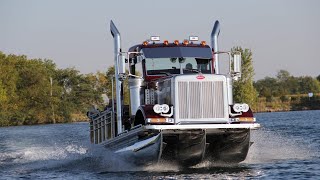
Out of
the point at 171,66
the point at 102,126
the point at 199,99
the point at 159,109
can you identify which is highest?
the point at 171,66

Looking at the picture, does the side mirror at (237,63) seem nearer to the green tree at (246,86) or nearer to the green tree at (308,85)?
the green tree at (246,86)

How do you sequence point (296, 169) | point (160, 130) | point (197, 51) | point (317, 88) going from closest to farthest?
1. point (160, 130)
2. point (296, 169)
3. point (197, 51)
4. point (317, 88)

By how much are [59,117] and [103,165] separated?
89872 millimetres

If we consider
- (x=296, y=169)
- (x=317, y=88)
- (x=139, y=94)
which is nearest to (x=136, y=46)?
(x=139, y=94)

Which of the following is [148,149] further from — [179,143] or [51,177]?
[51,177]

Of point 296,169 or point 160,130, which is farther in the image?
point 296,169

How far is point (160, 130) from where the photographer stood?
20953 millimetres

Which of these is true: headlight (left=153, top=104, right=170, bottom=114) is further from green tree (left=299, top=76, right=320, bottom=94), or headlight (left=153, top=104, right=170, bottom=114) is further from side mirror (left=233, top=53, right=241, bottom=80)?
green tree (left=299, top=76, right=320, bottom=94)

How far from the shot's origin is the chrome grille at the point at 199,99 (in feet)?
69.1

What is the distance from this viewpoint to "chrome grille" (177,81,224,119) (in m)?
21.0

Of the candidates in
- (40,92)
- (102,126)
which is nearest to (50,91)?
(40,92)

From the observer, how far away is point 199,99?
68.9ft

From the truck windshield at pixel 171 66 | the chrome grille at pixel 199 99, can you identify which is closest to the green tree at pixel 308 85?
the truck windshield at pixel 171 66

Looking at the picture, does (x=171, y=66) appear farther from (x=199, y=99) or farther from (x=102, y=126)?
(x=102, y=126)
